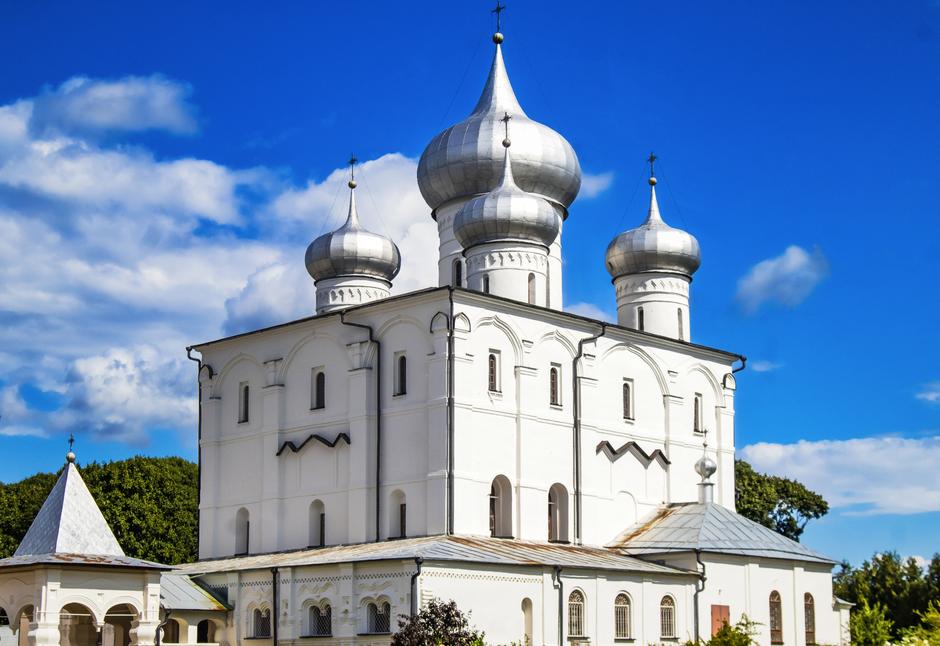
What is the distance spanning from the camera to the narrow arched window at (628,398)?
35206 millimetres

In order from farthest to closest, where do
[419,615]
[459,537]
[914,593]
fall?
[914,593] < [459,537] < [419,615]

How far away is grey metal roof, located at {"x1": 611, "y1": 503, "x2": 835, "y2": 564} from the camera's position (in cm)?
3203

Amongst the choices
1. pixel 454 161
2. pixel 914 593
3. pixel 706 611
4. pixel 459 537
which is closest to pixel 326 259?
pixel 454 161

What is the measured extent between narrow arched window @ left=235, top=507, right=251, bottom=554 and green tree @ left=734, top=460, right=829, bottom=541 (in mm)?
19702

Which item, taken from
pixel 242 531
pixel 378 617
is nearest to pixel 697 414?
pixel 242 531

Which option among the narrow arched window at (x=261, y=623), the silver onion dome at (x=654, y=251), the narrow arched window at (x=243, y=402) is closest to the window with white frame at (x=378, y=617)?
the narrow arched window at (x=261, y=623)

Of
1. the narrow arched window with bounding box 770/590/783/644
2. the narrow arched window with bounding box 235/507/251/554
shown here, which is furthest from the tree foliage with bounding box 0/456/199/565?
the narrow arched window with bounding box 770/590/783/644

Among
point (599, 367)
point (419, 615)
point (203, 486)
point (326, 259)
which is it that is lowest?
point (419, 615)

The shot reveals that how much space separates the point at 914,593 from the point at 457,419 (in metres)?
18.0

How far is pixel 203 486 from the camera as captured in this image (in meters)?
36.2

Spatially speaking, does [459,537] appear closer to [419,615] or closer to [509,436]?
[509,436]

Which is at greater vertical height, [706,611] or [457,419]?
[457,419]

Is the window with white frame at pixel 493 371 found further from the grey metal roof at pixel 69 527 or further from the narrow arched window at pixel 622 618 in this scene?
the grey metal roof at pixel 69 527

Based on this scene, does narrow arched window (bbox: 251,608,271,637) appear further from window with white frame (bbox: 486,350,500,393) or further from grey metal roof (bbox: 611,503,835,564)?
grey metal roof (bbox: 611,503,835,564)
